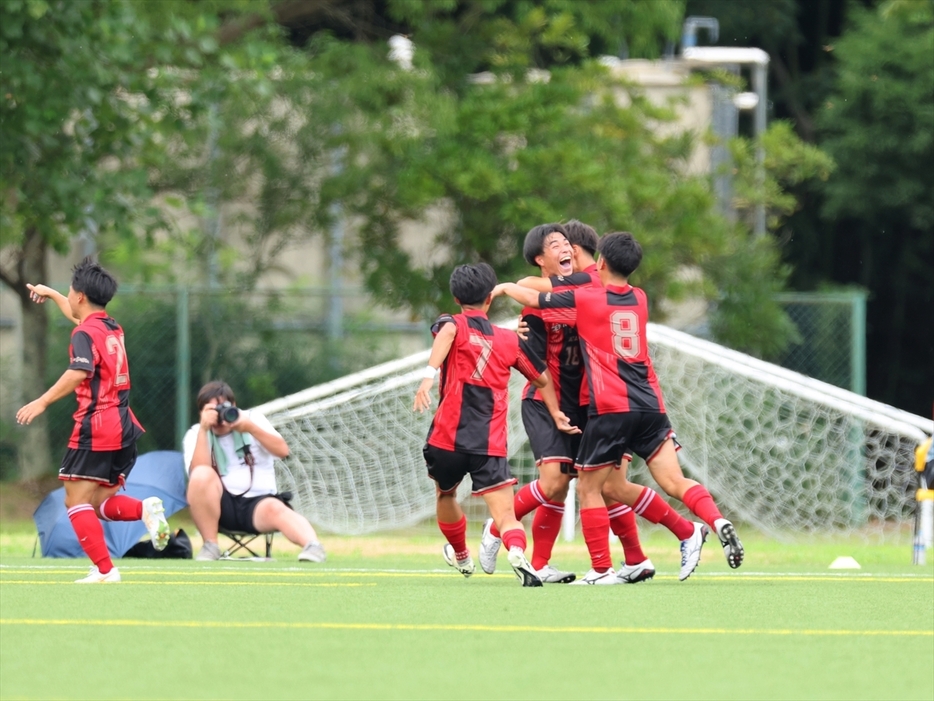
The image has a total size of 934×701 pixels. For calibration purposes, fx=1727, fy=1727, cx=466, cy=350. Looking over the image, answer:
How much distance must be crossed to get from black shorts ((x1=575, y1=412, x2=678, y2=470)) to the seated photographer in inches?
131

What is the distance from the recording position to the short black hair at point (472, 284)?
8883 millimetres

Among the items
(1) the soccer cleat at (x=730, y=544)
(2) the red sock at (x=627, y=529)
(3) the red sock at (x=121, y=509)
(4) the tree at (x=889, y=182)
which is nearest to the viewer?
(1) the soccer cleat at (x=730, y=544)

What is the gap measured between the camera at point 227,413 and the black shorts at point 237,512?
48 centimetres

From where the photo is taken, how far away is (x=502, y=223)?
1830cm

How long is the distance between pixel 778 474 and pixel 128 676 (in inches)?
411

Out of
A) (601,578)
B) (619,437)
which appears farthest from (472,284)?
(601,578)

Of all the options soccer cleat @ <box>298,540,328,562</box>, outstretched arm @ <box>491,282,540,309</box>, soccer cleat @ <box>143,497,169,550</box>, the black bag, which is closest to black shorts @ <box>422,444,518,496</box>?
outstretched arm @ <box>491,282,540,309</box>

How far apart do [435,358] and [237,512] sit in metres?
3.43

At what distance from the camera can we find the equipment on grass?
38.8ft

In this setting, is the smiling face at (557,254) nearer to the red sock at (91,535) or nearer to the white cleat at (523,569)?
the white cleat at (523,569)

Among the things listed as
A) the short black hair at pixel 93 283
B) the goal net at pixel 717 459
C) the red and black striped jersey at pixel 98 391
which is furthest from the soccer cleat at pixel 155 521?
the goal net at pixel 717 459

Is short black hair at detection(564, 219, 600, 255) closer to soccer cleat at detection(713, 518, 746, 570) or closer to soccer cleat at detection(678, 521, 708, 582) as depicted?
soccer cleat at detection(678, 521, 708, 582)

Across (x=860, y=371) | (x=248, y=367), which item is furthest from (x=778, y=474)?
(x=248, y=367)

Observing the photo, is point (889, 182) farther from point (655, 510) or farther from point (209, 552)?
point (655, 510)
